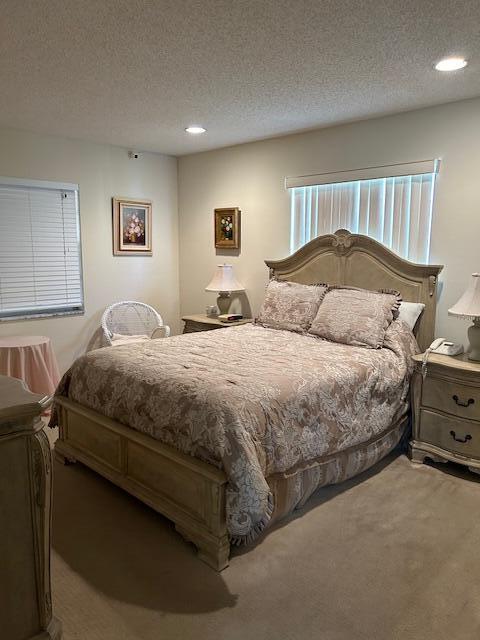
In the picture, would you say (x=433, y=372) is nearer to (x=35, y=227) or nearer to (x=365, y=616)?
(x=365, y=616)

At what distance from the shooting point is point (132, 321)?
16.8 feet

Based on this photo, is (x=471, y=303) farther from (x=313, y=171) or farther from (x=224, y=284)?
(x=224, y=284)

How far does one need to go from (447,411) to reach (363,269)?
4.35ft

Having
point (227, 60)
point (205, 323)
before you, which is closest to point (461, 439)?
point (205, 323)

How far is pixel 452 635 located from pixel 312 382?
1225mm

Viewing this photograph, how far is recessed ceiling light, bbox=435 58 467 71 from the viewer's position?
256cm

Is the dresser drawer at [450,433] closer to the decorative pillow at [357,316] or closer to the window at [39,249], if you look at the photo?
the decorative pillow at [357,316]

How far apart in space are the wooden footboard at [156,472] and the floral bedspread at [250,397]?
6 cm

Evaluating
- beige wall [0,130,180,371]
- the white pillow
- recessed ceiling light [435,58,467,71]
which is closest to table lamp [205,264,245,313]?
beige wall [0,130,180,371]

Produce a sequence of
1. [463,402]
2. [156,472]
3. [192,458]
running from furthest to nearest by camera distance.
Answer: [463,402] → [156,472] → [192,458]

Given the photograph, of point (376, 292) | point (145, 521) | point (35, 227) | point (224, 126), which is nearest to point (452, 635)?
point (145, 521)

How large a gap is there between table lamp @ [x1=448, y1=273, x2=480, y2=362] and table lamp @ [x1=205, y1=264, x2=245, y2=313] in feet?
7.34

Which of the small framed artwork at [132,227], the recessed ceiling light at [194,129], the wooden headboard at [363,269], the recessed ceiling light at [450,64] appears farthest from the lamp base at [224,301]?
the recessed ceiling light at [450,64]

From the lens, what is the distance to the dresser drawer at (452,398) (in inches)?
114
